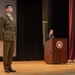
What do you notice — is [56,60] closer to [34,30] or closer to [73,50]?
[73,50]

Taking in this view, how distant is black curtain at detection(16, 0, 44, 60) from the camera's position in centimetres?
982

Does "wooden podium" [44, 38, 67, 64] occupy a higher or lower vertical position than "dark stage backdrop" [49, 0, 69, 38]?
lower

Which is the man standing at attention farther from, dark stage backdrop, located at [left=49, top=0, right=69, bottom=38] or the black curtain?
the black curtain

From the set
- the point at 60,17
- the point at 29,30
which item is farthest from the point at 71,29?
the point at 29,30

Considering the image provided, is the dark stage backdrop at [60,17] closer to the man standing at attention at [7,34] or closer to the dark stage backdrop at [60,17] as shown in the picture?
the dark stage backdrop at [60,17]

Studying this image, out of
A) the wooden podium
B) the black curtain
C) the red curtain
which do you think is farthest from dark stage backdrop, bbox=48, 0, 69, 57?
the wooden podium

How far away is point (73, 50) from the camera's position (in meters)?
8.70

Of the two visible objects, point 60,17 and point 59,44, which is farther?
point 60,17

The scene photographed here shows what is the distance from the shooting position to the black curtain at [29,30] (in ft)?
32.2

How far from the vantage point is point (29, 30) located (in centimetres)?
991

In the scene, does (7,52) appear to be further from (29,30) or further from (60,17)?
(29,30)

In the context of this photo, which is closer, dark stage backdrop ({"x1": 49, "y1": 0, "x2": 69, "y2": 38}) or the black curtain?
dark stage backdrop ({"x1": 49, "y1": 0, "x2": 69, "y2": 38})

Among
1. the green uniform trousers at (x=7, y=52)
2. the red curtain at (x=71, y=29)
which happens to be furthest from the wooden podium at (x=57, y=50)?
the green uniform trousers at (x=7, y=52)

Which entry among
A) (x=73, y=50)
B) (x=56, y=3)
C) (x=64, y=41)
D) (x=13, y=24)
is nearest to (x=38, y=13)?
(x=56, y=3)
